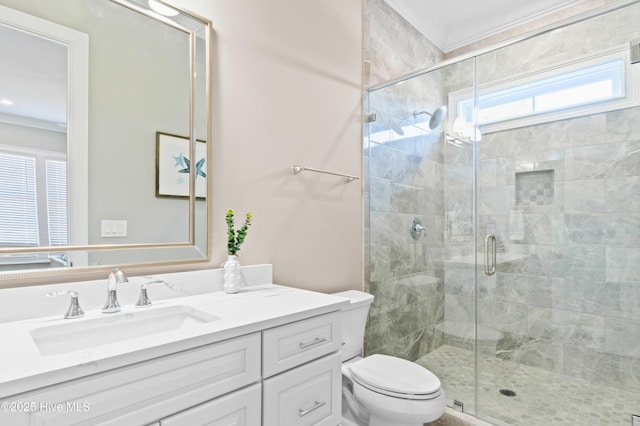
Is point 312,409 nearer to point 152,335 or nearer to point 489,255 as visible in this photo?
point 152,335

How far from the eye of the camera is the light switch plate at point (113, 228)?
1239mm

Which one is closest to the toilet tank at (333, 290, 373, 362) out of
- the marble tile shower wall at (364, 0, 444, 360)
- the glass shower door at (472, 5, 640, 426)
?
the marble tile shower wall at (364, 0, 444, 360)

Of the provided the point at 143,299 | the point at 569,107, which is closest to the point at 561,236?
the point at 569,107

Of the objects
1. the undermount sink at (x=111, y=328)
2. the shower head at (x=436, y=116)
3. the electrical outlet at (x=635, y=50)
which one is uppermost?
the electrical outlet at (x=635, y=50)

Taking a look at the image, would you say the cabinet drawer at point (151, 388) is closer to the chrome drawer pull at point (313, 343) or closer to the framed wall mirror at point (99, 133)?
the chrome drawer pull at point (313, 343)

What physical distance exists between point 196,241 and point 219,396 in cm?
70

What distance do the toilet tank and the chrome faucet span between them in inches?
41.2

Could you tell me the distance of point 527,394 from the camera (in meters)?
2.15

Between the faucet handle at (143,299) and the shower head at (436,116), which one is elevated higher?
the shower head at (436,116)

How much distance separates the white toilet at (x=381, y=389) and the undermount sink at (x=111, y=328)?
0.84 meters

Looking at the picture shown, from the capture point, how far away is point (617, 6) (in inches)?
60.7

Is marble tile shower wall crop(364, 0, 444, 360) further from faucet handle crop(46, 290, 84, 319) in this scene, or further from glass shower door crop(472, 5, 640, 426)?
faucet handle crop(46, 290, 84, 319)

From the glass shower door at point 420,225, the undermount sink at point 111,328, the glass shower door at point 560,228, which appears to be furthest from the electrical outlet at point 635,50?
the undermount sink at point 111,328

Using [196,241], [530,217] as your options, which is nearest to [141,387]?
[196,241]
